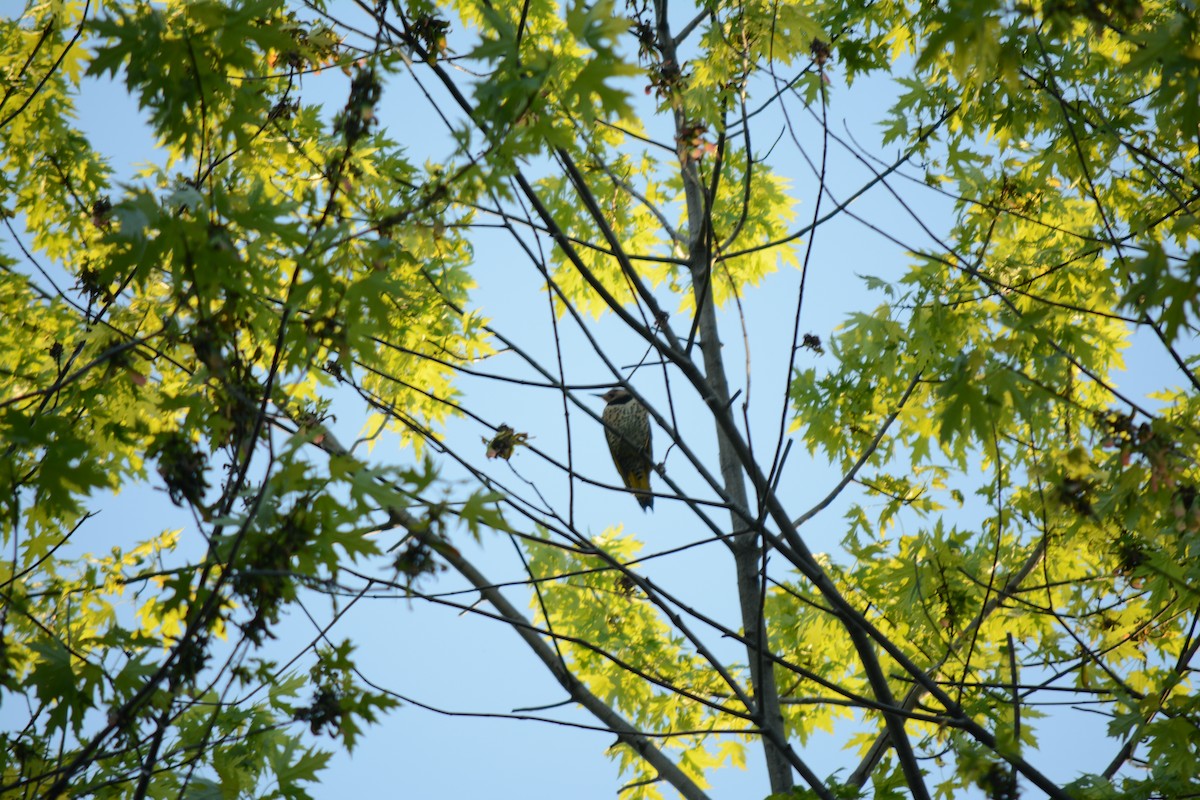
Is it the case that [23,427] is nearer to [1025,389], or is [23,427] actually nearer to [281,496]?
[281,496]

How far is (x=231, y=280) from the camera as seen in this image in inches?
78.4

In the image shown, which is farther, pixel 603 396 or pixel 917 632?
pixel 603 396

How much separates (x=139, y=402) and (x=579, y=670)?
3.26m

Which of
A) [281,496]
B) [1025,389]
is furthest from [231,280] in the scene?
[1025,389]

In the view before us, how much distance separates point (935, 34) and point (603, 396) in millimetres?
5177

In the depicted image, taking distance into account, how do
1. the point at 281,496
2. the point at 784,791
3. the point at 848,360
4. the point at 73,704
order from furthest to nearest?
the point at 848,360 < the point at 784,791 < the point at 73,704 < the point at 281,496

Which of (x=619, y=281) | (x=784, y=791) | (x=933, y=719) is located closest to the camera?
(x=933, y=719)

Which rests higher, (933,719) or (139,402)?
(139,402)

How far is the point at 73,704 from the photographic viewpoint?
2271 mm

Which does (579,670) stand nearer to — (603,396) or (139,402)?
(603,396)

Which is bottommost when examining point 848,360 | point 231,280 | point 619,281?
point 231,280

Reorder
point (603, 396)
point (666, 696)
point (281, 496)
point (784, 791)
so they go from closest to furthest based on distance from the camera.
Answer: point (281, 496) < point (784, 791) < point (666, 696) < point (603, 396)

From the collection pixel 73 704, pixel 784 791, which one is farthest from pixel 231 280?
pixel 784 791

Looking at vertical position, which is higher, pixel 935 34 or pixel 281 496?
pixel 935 34
